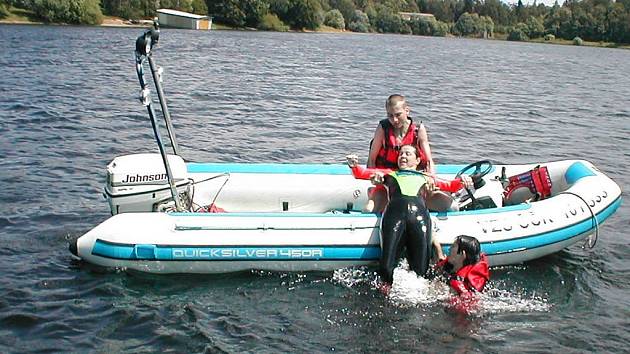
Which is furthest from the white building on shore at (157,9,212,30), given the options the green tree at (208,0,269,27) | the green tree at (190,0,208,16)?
the green tree at (190,0,208,16)

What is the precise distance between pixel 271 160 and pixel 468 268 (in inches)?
235

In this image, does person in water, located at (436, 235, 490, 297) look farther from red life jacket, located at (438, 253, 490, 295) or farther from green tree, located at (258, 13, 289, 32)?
green tree, located at (258, 13, 289, 32)

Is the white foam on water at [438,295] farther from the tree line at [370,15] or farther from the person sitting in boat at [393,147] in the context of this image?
the tree line at [370,15]

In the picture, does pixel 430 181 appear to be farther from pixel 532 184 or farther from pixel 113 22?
pixel 113 22

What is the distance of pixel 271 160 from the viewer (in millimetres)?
11914

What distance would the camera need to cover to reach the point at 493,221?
699 cm

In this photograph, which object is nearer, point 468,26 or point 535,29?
point 535,29

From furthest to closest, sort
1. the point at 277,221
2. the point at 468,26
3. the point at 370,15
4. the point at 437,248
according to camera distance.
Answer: the point at 468,26
the point at 370,15
the point at 437,248
the point at 277,221

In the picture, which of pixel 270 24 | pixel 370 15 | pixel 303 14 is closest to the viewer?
pixel 270 24

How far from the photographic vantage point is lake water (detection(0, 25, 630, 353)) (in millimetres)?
5875

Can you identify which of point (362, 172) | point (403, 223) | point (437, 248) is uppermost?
point (362, 172)

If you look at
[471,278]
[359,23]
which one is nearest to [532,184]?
[471,278]

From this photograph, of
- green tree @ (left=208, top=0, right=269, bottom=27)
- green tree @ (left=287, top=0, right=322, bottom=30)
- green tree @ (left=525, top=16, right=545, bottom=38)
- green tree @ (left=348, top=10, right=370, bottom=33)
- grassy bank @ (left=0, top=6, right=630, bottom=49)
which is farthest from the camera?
green tree @ (left=348, top=10, right=370, bottom=33)

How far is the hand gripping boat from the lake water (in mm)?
230
